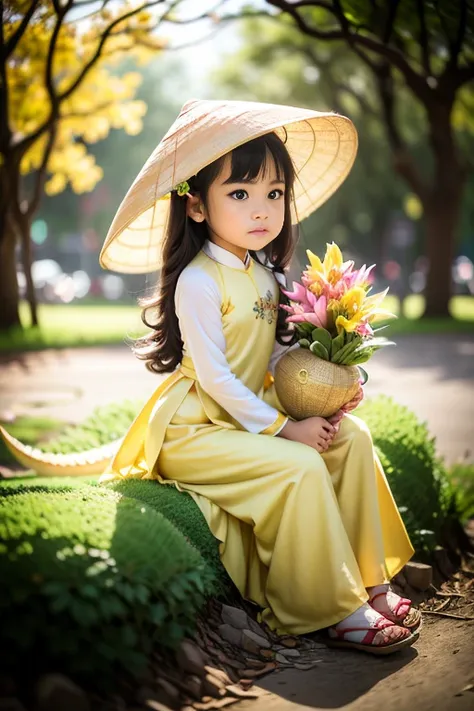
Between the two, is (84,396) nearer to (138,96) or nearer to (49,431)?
(49,431)

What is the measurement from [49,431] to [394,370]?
4787 millimetres

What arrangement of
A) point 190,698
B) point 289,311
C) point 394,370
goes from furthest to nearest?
point 394,370
point 289,311
point 190,698

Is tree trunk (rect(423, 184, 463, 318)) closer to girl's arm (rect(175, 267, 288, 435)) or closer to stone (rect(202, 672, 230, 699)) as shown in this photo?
girl's arm (rect(175, 267, 288, 435))

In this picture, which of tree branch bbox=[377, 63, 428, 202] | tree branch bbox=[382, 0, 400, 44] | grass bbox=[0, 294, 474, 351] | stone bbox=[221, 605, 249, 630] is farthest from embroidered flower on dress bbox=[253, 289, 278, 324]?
tree branch bbox=[377, 63, 428, 202]

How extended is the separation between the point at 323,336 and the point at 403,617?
3.21 ft

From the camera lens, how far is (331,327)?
292 cm

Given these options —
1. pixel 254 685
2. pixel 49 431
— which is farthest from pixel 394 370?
pixel 254 685

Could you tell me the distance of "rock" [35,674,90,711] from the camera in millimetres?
1920

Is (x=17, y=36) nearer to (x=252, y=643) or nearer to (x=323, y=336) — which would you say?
(x=323, y=336)

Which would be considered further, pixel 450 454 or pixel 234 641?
pixel 450 454

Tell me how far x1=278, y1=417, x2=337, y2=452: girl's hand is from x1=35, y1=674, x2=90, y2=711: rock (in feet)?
3.90

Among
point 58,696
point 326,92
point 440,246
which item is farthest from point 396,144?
point 58,696

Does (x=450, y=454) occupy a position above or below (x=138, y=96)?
below

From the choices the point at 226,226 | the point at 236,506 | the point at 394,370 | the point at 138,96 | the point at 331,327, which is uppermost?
the point at 138,96
